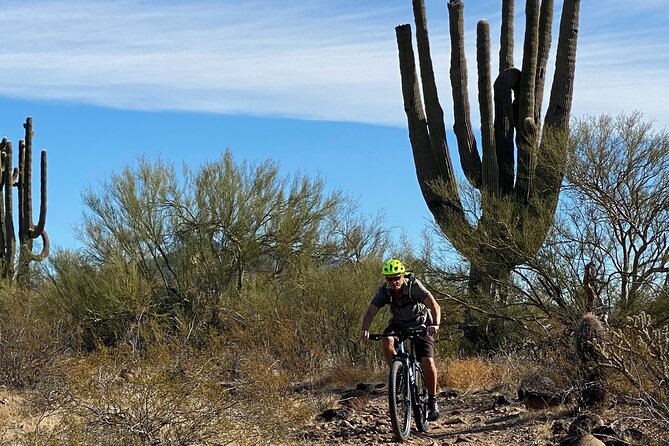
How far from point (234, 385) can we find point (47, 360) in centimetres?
505

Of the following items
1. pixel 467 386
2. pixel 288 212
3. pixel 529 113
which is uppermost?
pixel 529 113

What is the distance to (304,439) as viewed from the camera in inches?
380

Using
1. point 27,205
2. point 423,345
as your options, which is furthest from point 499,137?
point 27,205

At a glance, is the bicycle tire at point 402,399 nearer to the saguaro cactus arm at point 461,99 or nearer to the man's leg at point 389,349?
the man's leg at point 389,349

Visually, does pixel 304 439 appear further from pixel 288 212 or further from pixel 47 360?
pixel 288 212

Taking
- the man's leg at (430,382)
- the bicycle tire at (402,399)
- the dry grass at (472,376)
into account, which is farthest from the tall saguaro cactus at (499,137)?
the bicycle tire at (402,399)

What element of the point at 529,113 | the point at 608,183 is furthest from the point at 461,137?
the point at 608,183

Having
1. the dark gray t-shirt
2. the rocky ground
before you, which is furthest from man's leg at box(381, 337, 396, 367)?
the rocky ground

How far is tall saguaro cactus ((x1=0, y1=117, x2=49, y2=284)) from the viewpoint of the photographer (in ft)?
88.5

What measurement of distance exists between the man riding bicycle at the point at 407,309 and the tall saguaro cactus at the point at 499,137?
8854 millimetres

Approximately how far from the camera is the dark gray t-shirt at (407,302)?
922 centimetres

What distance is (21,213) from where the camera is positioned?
27391 mm

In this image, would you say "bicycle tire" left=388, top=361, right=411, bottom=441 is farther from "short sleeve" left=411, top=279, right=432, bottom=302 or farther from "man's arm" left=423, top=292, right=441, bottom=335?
"short sleeve" left=411, top=279, right=432, bottom=302

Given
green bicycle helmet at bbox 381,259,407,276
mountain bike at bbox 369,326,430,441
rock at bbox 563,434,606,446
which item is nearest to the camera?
rock at bbox 563,434,606,446
